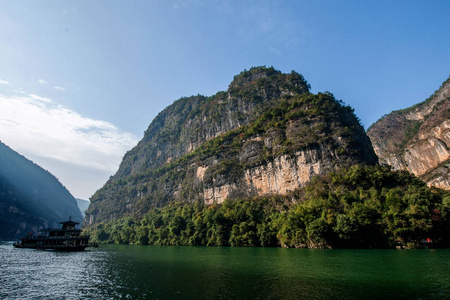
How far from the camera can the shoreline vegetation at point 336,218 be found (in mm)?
43688

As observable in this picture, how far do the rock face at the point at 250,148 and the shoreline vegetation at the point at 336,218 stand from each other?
794 cm

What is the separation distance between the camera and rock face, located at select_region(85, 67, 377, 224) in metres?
78.5

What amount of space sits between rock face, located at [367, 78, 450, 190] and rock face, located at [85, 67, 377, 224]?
41.9m

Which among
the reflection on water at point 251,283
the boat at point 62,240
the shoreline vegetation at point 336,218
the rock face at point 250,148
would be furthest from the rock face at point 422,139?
the boat at point 62,240

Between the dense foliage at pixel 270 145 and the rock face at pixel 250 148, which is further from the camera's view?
the rock face at pixel 250 148

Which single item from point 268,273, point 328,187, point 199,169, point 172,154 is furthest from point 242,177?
point 172,154

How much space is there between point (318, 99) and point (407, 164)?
2719 inches

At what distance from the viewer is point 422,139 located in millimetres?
116625

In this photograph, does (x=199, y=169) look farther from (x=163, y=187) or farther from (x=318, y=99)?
(x=318, y=99)

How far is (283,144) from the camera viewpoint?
3401 inches

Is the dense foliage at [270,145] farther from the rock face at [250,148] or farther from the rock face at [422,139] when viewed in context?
the rock face at [422,139]

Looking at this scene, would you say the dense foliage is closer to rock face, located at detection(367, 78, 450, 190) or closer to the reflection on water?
rock face, located at detection(367, 78, 450, 190)

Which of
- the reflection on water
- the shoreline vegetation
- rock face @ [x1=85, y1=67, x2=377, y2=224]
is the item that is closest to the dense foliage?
rock face @ [x1=85, y1=67, x2=377, y2=224]

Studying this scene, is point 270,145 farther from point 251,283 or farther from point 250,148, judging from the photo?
point 251,283
